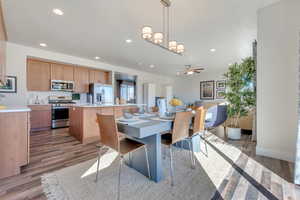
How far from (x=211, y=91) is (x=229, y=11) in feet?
21.1

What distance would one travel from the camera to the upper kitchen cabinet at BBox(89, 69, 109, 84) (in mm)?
5801

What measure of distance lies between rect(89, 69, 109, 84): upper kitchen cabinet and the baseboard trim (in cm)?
574

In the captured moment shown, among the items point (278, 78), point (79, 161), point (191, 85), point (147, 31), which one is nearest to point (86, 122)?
point (79, 161)

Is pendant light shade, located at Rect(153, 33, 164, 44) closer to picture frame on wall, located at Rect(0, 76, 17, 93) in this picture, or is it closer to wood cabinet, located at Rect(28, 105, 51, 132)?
picture frame on wall, located at Rect(0, 76, 17, 93)

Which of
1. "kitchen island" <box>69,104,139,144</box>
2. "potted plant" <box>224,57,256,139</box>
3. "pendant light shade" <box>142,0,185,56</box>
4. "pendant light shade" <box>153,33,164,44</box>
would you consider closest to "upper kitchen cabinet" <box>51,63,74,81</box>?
"kitchen island" <box>69,104,139,144</box>

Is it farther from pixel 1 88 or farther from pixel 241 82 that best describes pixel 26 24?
pixel 241 82

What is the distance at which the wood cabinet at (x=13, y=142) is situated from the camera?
1834 mm

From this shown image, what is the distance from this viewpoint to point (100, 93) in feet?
18.4

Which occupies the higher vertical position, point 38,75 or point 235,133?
point 38,75

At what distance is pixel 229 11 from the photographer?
8.07 ft

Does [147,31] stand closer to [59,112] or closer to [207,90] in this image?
[59,112]

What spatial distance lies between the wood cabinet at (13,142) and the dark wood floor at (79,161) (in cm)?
13

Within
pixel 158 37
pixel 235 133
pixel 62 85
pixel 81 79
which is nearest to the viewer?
pixel 158 37

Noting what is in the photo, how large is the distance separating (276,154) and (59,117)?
5749 mm
